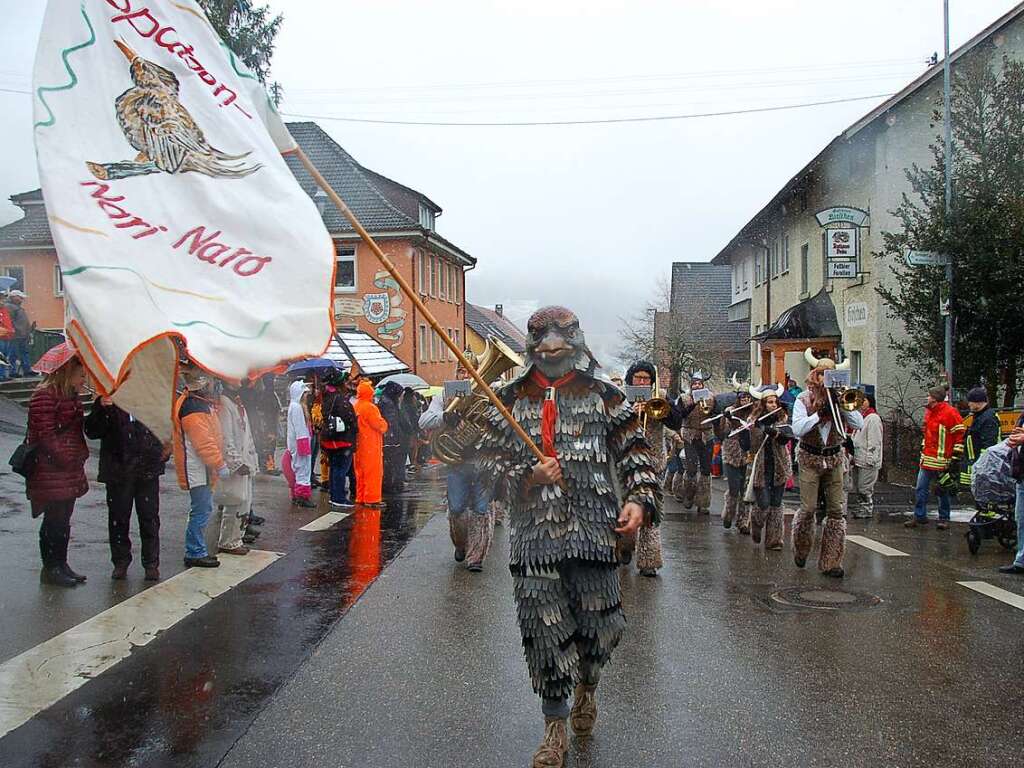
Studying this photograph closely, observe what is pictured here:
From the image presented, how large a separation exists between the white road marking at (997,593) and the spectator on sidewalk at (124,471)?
268 inches

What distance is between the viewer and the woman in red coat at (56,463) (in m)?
7.38

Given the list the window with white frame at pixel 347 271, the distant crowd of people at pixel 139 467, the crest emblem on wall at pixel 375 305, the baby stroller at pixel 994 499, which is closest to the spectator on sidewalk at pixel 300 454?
the distant crowd of people at pixel 139 467

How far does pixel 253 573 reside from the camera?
851 centimetres

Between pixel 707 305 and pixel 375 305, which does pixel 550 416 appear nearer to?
pixel 375 305

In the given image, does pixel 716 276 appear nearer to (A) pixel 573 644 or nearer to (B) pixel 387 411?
(B) pixel 387 411

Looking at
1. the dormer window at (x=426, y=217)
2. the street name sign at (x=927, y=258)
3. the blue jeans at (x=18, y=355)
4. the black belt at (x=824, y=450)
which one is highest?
the dormer window at (x=426, y=217)

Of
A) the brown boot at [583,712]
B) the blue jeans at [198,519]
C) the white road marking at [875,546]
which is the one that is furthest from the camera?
the white road marking at [875,546]

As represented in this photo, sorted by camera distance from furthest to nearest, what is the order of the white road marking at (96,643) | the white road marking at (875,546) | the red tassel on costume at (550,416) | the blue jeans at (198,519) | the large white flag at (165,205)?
the white road marking at (875,546)
the blue jeans at (198,519)
the white road marking at (96,643)
the red tassel on costume at (550,416)
the large white flag at (165,205)

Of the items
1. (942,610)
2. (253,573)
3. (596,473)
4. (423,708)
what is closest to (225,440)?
(253,573)

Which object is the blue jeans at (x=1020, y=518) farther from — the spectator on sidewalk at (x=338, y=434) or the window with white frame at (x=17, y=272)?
the window with white frame at (x=17, y=272)

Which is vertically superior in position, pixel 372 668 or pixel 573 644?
pixel 573 644

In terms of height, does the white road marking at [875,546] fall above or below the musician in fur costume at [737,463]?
below

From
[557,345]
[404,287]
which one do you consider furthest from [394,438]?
[404,287]

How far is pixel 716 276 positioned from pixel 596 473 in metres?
51.1
